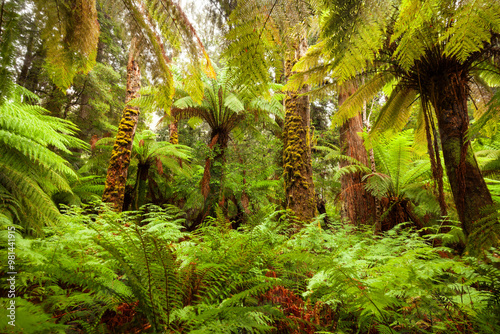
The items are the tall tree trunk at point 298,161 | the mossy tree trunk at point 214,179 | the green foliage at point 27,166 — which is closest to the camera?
the green foliage at point 27,166

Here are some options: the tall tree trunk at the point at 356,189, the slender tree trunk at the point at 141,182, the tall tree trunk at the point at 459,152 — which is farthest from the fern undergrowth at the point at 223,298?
the slender tree trunk at the point at 141,182

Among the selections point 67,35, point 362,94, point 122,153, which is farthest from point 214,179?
point 67,35

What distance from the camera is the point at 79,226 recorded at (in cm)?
217

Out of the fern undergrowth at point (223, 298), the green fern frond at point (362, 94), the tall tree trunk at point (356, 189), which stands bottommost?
the fern undergrowth at point (223, 298)

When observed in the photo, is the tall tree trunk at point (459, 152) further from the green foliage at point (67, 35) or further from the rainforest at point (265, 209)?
the green foliage at point (67, 35)

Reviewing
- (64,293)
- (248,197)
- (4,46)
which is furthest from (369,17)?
(248,197)

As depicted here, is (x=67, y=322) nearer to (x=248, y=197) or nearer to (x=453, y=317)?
(x=453, y=317)

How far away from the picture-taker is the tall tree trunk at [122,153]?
3.62 m

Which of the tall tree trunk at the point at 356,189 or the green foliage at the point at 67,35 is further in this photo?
the tall tree trunk at the point at 356,189

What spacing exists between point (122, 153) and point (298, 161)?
9.65ft

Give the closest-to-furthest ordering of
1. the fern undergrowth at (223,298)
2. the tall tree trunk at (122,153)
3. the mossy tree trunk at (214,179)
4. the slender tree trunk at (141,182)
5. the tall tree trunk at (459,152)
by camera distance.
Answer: the fern undergrowth at (223,298), the tall tree trunk at (459,152), the tall tree trunk at (122,153), the mossy tree trunk at (214,179), the slender tree trunk at (141,182)

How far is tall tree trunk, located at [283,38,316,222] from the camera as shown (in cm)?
314

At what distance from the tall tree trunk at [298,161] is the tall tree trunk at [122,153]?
268 centimetres

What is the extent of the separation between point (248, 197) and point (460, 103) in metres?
4.26
